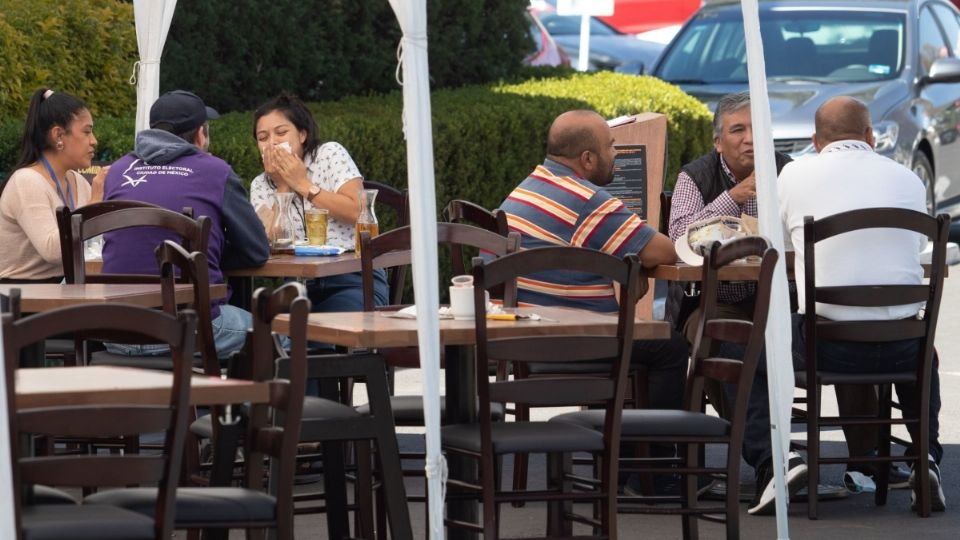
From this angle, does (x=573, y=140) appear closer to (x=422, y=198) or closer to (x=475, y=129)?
(x=422, y=198)

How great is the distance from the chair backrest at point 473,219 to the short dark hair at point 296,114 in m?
1.09

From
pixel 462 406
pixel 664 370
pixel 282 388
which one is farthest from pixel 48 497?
pixel 664 370

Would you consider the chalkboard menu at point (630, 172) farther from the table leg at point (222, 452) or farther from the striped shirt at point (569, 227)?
the table leg at point (222, 452)

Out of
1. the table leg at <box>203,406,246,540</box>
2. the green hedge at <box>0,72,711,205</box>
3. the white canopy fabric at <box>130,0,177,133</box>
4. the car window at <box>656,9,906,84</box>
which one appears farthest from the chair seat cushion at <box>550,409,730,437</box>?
the car window at <box>656,9,906,84</box>

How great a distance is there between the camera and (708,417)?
18.9ft

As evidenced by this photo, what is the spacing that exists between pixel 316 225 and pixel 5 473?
3.90 meters

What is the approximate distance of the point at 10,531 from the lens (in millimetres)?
3879

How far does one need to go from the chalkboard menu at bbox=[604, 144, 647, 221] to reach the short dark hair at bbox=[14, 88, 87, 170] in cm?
272

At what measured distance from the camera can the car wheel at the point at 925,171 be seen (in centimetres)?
1404

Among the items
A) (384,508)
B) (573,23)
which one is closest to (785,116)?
(384,508)

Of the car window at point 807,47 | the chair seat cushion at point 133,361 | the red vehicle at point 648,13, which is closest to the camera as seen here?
the chair seat cushion at point 133,361

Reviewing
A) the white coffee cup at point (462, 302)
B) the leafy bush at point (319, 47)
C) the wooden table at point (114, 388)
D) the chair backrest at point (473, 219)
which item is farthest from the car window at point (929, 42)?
the wooden table at point (114, 388)

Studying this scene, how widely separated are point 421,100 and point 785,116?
28.3 feet

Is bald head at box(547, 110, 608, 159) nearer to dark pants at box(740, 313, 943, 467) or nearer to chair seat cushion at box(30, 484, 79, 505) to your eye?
dark pants at box(740, 313, 943, 467)
